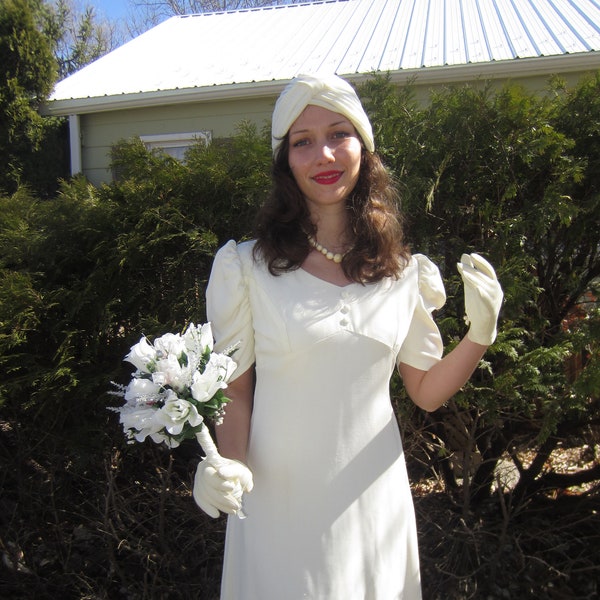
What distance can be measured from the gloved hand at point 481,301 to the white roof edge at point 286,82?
3402 millimetres

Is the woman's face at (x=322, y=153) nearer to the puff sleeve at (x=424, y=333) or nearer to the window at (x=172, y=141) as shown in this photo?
the puff sleeve at (x=424, y=333)

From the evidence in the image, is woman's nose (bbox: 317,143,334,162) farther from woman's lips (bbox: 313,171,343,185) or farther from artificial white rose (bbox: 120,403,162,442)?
artificial white rose (bbox: 120,403,162,442)

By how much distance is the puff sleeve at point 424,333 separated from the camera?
5.75 ft

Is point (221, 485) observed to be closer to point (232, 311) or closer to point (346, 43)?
point (232, 311)

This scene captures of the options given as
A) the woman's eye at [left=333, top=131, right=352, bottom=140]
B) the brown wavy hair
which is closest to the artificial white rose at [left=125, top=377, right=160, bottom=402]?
the brown wavy hair

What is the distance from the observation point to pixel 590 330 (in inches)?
94.7

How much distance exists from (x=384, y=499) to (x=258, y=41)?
24.1 feet

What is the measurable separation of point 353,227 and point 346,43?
608 cm

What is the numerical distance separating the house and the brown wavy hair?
12.6ft

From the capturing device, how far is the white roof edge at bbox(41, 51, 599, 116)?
538cm

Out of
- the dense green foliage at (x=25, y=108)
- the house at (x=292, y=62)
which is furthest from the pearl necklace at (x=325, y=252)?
the dense green foliage at (x=25, y=108)

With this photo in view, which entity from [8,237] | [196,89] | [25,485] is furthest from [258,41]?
[25,485]

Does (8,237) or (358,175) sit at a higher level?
(358,175)

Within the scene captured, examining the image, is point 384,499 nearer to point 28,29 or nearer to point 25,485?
point 25,485
